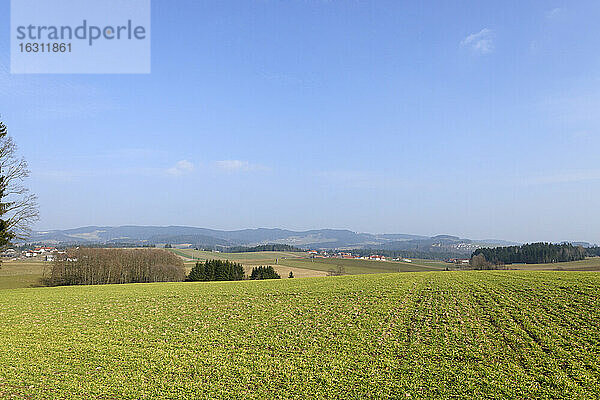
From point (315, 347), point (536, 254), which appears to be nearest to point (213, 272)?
point (315, 347)

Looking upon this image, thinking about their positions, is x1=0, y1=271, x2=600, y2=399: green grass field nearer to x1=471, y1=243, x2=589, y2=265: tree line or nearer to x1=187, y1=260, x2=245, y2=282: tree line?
x1=187, y1=260, x2=245, y2=282: tree line

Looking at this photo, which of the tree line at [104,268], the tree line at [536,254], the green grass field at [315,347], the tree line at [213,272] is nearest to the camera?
the green grass field at [315,347]

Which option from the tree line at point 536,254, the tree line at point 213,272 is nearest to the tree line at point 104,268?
the tree line at point 213,272

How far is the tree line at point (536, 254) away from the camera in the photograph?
361 ft

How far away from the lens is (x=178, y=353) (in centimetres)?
1506

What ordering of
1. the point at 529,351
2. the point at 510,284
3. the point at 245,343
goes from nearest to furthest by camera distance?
the point at 529,351 → the point at 245,343 → the point at 510,284

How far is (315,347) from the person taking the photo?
15.7 meters

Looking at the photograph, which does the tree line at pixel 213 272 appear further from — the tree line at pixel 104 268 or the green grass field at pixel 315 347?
the green grass field at pixel 315 347

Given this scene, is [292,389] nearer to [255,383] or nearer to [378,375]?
[255,383]

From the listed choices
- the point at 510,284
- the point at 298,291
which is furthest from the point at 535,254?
the point at 298,291

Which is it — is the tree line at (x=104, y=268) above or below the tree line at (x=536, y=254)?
above

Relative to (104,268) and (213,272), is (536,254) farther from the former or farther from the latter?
(104,268)

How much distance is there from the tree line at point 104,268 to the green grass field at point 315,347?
37738mm

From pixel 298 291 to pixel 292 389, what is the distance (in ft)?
57.1
